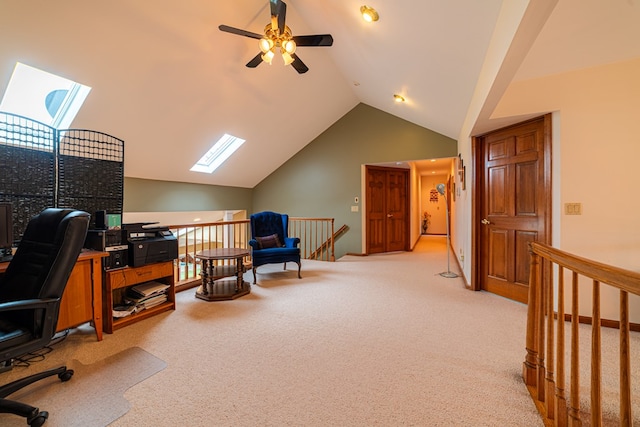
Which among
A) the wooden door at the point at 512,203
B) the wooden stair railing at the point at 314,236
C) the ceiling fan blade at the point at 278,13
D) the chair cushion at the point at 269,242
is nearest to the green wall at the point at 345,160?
the wooden stair railing at the point at 314,236

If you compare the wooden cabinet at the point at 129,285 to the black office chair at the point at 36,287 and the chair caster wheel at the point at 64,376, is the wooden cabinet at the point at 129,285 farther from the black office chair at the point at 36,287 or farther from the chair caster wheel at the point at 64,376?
the black office chair at the point at 36,287

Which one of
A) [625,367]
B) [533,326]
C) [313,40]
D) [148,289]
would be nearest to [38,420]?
[148,289]

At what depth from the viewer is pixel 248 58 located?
3.94 m

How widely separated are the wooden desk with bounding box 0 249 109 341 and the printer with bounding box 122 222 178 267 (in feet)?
0.80

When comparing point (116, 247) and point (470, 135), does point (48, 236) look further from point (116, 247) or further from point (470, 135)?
point (470, 135)

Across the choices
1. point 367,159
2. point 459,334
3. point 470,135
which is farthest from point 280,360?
point 367,159

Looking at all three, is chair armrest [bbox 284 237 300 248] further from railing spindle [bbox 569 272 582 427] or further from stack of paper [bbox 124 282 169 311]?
railing spindle [bbox 569 272 582 427]

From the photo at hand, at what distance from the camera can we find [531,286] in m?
1.75

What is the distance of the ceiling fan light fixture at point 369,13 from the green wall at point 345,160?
3354mm

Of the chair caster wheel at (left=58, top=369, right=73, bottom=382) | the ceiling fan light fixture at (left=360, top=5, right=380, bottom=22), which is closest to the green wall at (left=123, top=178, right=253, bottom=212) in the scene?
the chair caster wheel at (left=58, top=369, right=73, bottom=382)

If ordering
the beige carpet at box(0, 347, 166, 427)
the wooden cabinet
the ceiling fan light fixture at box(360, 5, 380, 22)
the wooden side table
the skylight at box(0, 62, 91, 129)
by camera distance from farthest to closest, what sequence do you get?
the wooden side table < the skylight at box(0, 62, 91, 129) < the ceiling fan light fixture at box(360, 5, 380, 22) < the wooden cabinet < the beige carpet at box(0, 347, 166, 427)

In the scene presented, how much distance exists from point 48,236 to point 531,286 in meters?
2.95

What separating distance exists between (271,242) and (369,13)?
10.6ft

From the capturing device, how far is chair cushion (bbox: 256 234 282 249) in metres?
4.33
